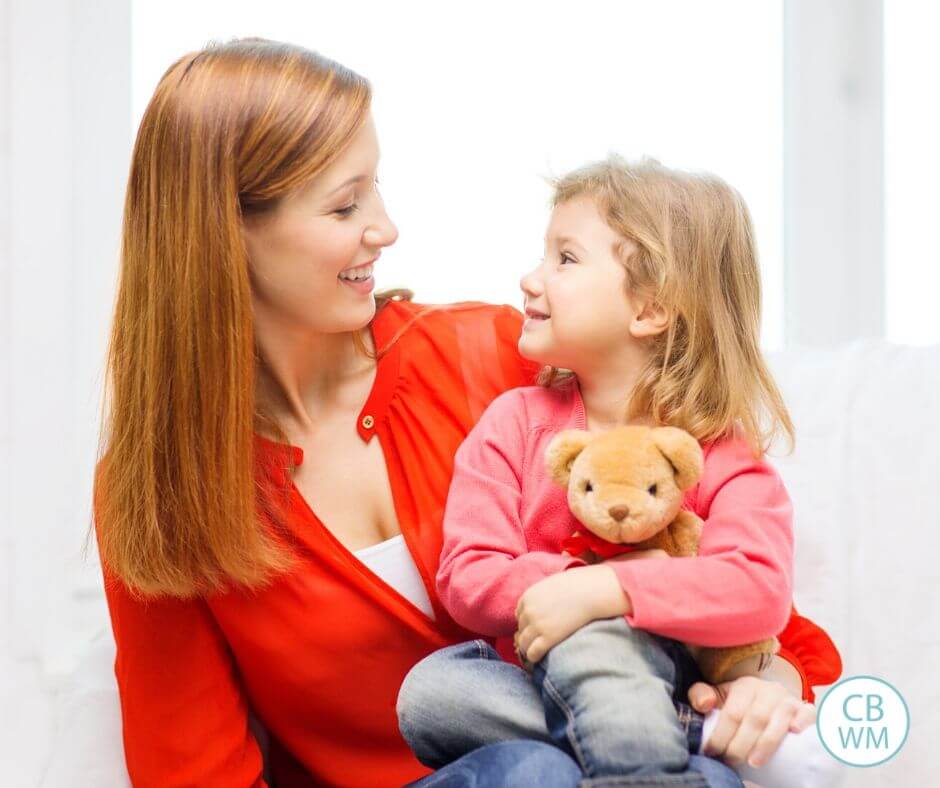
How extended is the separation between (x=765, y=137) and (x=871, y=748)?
151 centimetres

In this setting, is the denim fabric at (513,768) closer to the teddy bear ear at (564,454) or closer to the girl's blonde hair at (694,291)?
the teddy bear ear at (564,454)

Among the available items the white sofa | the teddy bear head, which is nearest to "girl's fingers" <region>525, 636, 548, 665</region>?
the teddy bear head

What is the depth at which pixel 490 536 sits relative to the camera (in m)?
1.07

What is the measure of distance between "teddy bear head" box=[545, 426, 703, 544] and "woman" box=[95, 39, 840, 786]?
0.89ft

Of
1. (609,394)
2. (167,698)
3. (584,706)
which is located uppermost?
(609,394)

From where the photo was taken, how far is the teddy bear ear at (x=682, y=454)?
0.97 meters

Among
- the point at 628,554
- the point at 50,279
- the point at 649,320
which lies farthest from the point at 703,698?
the point at 50,279

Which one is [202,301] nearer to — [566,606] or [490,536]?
[490,536]

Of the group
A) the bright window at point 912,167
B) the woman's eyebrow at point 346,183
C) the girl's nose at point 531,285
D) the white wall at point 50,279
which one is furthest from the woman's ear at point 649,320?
the bright window at point 912,167

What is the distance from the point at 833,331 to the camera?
2.23 m

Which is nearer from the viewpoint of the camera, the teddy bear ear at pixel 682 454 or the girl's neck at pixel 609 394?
the teddy bear ear at pixel 682 454

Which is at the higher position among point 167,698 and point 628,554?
point 628,554

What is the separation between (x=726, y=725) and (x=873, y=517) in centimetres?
63

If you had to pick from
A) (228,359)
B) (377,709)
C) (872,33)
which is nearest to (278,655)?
(377,709)
